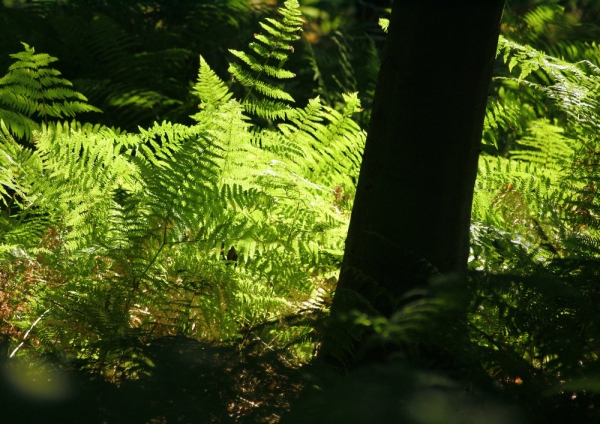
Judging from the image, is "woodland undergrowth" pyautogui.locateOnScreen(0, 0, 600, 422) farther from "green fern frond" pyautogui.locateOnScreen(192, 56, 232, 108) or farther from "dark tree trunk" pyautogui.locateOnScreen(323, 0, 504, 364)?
"dark tree trunk" pyautogui.locateOnScreen(323, 0, 504, 364)

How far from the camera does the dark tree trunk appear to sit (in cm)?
181

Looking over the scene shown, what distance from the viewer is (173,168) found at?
2162 millimetres

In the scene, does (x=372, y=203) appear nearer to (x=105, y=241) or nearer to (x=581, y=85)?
(x=105, y=241)

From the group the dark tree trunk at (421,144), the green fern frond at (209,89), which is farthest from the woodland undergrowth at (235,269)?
the dark tree trunk at (421,144)

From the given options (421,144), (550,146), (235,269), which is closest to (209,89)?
(235,269)

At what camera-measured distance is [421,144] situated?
1.84 meters

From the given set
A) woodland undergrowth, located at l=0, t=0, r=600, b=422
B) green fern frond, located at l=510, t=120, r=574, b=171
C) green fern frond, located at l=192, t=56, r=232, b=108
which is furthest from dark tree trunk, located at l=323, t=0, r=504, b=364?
green fern frond, located at l=510, t=120, r=574, b=171

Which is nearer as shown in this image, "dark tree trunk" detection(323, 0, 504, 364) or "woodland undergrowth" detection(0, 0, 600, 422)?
"woodland undergrowth" detection(0, 0, 600, 422)

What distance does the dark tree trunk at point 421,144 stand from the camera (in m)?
1.81

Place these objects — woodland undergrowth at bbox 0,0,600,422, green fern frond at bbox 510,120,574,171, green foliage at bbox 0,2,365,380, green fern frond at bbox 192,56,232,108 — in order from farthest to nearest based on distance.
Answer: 1. green fern frond at bbox 510,120,574,171
2. green fern frond at bbox 192,56,232,108
3. green foliage at bbox 0,2,365,380
4. woodland undergrowth at bbox 0,0,600,422

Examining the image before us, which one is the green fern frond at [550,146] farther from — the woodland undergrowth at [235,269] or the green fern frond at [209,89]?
the green fern frond at [209,89]

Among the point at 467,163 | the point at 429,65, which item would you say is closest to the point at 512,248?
the point at 467,163

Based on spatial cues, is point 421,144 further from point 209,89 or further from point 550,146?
point 550,146

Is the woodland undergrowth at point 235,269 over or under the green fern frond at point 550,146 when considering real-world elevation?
under
